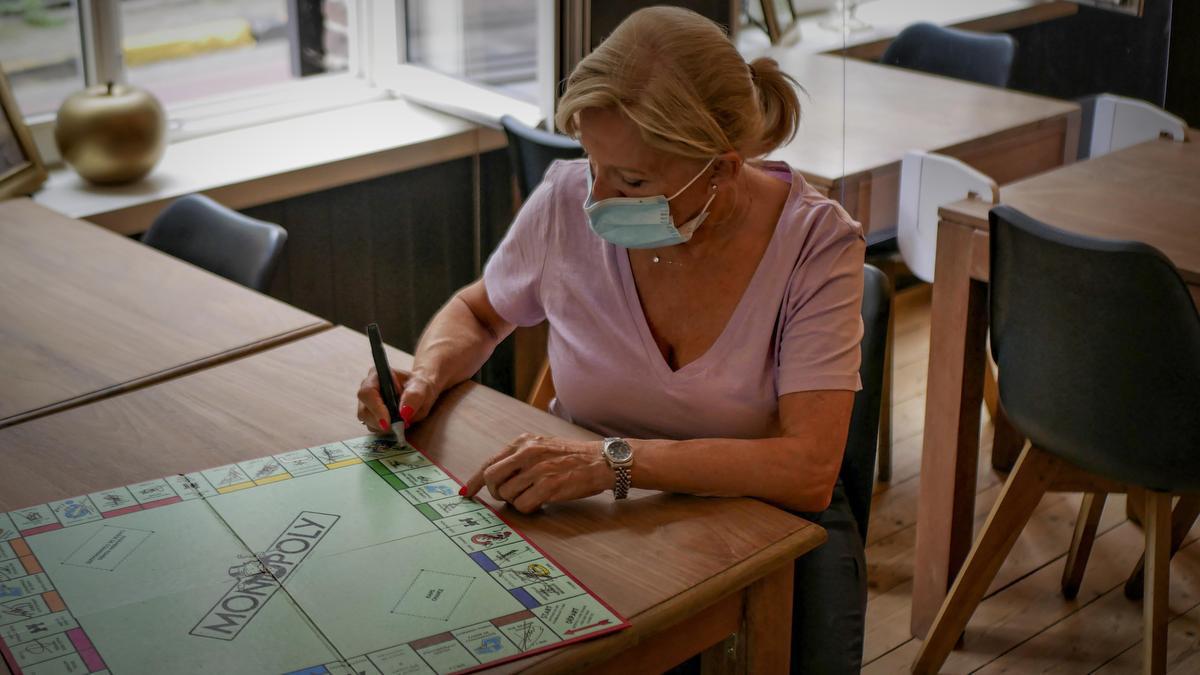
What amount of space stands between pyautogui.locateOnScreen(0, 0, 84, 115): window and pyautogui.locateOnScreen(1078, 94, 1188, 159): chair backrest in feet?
7.68

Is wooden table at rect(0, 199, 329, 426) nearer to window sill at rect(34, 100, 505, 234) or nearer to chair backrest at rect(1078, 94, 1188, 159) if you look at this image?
window sill at rect(34, 100, 505, 234)

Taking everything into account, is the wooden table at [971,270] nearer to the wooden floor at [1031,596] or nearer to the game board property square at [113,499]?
the wooden floor at [1031,596]

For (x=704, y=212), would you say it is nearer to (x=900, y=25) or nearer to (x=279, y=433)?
(x=279, y=433)

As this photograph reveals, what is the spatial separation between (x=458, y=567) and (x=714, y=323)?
1.83 feet

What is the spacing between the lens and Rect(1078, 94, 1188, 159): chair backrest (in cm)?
225

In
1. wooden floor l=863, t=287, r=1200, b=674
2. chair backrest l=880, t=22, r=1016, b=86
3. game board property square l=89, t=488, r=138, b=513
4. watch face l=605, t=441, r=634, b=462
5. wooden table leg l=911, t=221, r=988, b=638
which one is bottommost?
wooden floor l=863, t=287, r=1200, b=674

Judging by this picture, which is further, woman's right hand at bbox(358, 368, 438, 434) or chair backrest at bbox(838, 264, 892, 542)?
chair backrest at bbox(838, 264, 892, 542)

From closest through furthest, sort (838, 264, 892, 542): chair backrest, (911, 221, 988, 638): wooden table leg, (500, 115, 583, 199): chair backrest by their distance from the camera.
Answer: (838, 264, 892, 542): chair backrest
(911, 221, 988, 638): wooden table leg
(500, 115, 583, 199): chair backrest

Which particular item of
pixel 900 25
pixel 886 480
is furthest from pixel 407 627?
pixel 886 480

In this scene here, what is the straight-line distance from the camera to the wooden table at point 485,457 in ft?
4.25

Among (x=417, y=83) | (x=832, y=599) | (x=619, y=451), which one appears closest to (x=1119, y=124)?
(x=832, y=599)

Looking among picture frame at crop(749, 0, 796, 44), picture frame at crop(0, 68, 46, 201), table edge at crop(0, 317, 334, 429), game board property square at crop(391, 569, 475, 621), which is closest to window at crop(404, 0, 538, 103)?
picture frame at crop(749, 0, 796, 44)

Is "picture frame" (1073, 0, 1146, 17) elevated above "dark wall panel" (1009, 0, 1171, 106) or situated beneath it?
elevated above

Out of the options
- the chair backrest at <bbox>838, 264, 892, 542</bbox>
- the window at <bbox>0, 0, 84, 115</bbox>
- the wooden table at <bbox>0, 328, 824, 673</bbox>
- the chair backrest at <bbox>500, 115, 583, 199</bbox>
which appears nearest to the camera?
the wooden table at <bbox>0, 328, 824, 673</bbox>
